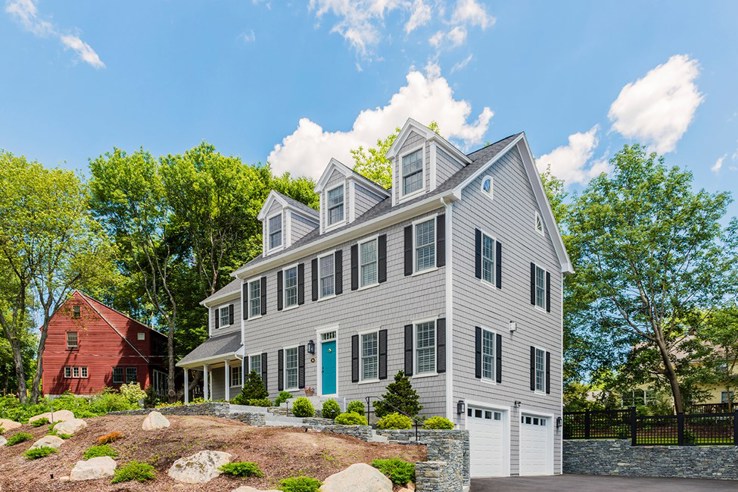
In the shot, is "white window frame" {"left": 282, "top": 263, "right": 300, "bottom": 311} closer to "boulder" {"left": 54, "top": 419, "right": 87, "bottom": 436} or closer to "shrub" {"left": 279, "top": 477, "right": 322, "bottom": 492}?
"boulder" {"left": 54, "top": 419, "right": 87, "bottom": 436}

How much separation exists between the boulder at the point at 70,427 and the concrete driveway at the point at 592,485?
1021 centimetres

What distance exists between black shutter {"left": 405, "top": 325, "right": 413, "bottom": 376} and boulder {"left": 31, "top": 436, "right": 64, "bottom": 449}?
29.5 ft

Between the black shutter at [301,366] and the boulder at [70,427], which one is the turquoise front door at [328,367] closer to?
the black shutter at [301,366]

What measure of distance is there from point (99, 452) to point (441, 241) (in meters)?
9.77

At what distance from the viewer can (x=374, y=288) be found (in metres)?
19.2

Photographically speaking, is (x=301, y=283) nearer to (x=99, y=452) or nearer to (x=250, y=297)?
(x=250, y=297)

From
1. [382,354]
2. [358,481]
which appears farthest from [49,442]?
[382,354]

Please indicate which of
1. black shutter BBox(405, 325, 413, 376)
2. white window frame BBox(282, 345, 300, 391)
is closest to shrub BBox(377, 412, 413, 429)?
black shutter BBox(405, 325, 413, 376)

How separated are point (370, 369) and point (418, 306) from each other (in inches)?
106

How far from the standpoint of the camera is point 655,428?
21.3 metres

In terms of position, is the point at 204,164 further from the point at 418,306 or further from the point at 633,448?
the point at 633,448

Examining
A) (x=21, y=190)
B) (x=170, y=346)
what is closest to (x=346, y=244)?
(x=21, y=190)

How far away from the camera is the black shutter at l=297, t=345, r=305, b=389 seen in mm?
21062

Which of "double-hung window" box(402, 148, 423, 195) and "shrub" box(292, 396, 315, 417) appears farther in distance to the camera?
"double-hung window" box(402, 148, 423, 195)
